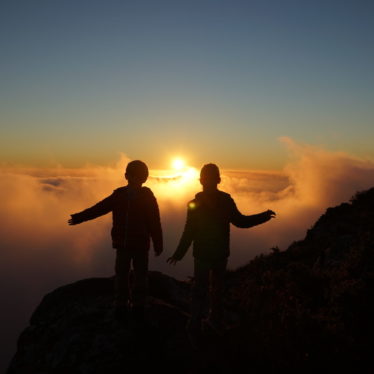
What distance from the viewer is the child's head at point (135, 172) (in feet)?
21.5

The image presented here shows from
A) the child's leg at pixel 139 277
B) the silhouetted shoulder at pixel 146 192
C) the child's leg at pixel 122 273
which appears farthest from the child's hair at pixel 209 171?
the child's leg at pixel 122 273

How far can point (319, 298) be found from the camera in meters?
7.91

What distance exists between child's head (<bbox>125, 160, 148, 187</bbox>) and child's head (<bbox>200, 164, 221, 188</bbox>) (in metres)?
1.05

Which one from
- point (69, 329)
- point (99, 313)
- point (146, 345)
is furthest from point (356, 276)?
point (69, 329)

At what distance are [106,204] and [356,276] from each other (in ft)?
18.9

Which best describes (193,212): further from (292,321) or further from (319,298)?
(319,298)

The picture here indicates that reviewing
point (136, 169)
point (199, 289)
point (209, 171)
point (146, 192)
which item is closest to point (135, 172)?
point (136, 169)

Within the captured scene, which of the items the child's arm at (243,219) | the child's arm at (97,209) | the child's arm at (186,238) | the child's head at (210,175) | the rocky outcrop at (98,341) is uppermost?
the child's head at (210,175)

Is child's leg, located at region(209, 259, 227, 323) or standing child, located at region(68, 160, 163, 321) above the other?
standing child, located at region(68, 160, 163, 321)

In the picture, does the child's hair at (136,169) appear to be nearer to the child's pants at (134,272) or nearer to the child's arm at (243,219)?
the child's pants at (134,272)

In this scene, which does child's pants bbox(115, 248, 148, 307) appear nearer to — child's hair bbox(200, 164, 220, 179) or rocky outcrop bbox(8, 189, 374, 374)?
rocky outcrop bbox(8, 189, 374, 374)

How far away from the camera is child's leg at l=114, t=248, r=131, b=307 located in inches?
256

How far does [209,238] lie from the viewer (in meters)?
6.70

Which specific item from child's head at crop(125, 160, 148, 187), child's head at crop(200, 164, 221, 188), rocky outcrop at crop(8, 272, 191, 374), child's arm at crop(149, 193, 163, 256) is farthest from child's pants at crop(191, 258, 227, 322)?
child's head at crop(125, 160, 148, 187)
